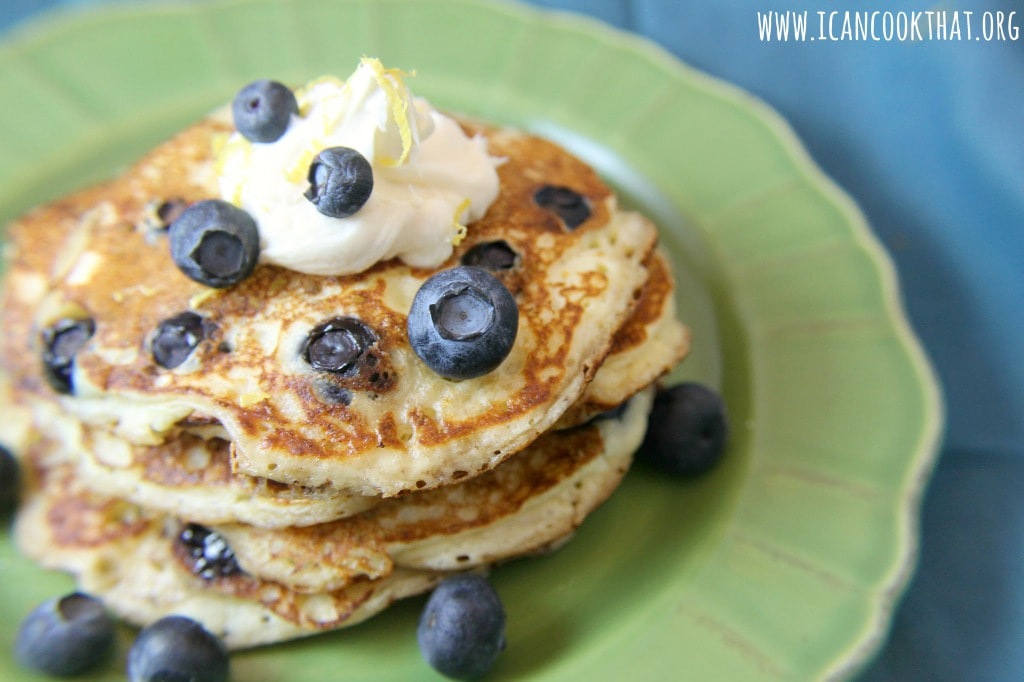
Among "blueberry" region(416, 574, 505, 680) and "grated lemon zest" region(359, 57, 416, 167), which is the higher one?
"grated lemon zest" region(359, 57, 416, 167)

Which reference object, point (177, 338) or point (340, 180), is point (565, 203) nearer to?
point (340, 180)

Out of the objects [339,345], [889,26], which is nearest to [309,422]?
[339,345]

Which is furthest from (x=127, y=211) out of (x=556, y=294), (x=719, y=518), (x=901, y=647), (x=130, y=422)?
(x=901, y=647)

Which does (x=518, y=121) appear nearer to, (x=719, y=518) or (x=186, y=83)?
(x=186, y=83)

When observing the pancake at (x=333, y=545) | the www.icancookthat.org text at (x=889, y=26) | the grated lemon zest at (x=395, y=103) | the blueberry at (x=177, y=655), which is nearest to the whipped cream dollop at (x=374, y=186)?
the grated lemon zest at (x=395, y=103)

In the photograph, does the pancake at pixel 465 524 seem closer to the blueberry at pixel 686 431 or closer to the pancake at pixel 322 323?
the blueberry at pixel 686 431

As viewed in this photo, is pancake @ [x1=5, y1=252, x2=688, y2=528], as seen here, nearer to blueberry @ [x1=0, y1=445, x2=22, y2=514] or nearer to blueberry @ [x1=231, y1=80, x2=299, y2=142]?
blueberry @ [x1=0, y1=445, x2=22, y2=514]

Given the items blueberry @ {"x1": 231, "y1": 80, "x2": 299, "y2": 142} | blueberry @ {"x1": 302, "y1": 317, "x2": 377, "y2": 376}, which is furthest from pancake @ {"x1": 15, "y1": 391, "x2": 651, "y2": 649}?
blueberry @ {"x1": 231, "y1": 80, "x2": 299, "y2": 142}
